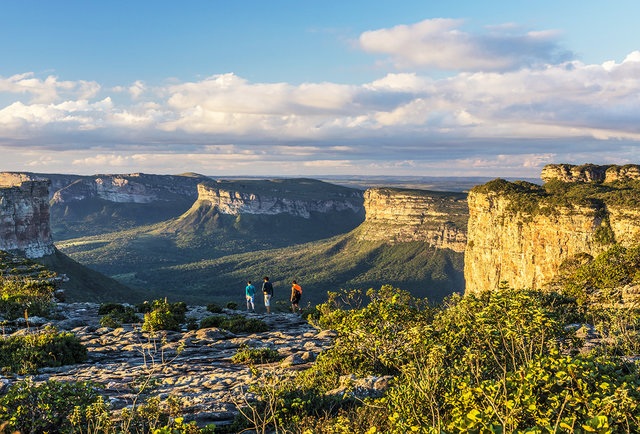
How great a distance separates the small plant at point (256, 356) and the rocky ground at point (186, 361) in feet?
1.42

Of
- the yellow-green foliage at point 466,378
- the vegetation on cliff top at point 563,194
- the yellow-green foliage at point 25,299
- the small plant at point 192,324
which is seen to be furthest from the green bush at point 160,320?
the vegetation on cliff top at point 563,194

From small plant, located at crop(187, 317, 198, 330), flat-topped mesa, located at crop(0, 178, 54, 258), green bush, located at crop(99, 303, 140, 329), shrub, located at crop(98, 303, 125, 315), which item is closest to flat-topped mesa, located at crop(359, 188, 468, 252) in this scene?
flat-topped mesa, located at crop(0, 178, 54, 258)

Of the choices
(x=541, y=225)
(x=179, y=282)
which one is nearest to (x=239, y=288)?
(x=179, y=282)

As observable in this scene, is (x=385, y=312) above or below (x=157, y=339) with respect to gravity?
above

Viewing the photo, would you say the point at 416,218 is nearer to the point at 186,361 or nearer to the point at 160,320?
the point at 160,320

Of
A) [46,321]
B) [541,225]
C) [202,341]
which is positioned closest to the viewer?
[202,341]

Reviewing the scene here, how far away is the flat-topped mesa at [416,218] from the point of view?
445 ft

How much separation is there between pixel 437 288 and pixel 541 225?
68.2 m

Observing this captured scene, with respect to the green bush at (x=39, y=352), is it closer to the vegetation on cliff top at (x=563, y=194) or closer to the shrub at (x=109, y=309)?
the shrub at (x=109, y=309)

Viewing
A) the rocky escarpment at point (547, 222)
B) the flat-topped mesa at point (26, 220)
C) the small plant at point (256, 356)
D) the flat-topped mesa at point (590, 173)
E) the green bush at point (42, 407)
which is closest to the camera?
the green bush at point (42, 407)

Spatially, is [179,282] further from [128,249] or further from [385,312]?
[385,312]

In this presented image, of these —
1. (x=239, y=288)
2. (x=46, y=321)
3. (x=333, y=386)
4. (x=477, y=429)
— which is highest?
(x=477, y=429)

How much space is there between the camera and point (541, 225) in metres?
51.8

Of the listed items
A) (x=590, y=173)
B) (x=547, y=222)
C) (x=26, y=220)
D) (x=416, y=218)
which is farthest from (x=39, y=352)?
(x=416, y=218)
